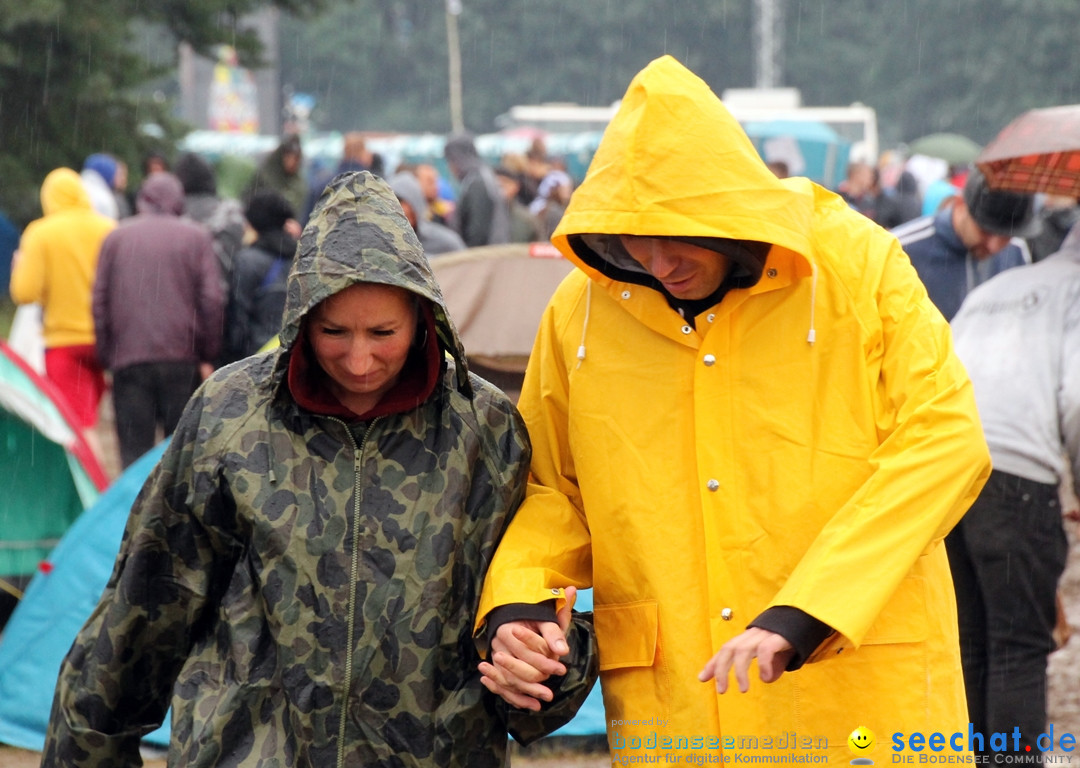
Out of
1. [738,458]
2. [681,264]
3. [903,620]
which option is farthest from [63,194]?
[903,620]

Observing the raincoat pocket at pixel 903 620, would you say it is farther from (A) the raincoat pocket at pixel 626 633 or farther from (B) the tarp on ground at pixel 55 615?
(B) the tarp on ground at pixel 55 615

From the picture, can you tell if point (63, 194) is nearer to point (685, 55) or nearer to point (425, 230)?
point (425, 230)

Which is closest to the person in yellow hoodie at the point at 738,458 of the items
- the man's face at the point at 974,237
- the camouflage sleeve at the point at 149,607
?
the camouflage sleeve at the point at 149,607

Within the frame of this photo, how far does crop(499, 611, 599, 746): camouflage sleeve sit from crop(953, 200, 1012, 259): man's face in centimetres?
305

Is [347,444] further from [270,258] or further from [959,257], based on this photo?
[270,258]

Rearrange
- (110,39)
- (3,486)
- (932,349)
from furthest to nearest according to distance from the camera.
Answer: (110,39)
(3,486)
(932,349)

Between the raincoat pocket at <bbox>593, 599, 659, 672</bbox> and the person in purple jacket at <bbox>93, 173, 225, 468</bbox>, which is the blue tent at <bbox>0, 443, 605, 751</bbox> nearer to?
the person in purple jacket at <bbox>93, 173, 225, 468</bbox>

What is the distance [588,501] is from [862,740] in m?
0.61

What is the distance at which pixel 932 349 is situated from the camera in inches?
96.1

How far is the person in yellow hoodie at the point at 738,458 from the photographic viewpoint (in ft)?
7.96

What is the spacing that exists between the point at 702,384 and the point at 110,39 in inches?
501

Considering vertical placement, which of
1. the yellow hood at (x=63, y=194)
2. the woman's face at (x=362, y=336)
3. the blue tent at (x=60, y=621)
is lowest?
the blue tent at (x=60, y=621)

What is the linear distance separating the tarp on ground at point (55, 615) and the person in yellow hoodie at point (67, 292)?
2.67m

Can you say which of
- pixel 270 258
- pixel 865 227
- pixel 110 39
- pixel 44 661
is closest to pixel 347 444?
pixel 865 227
